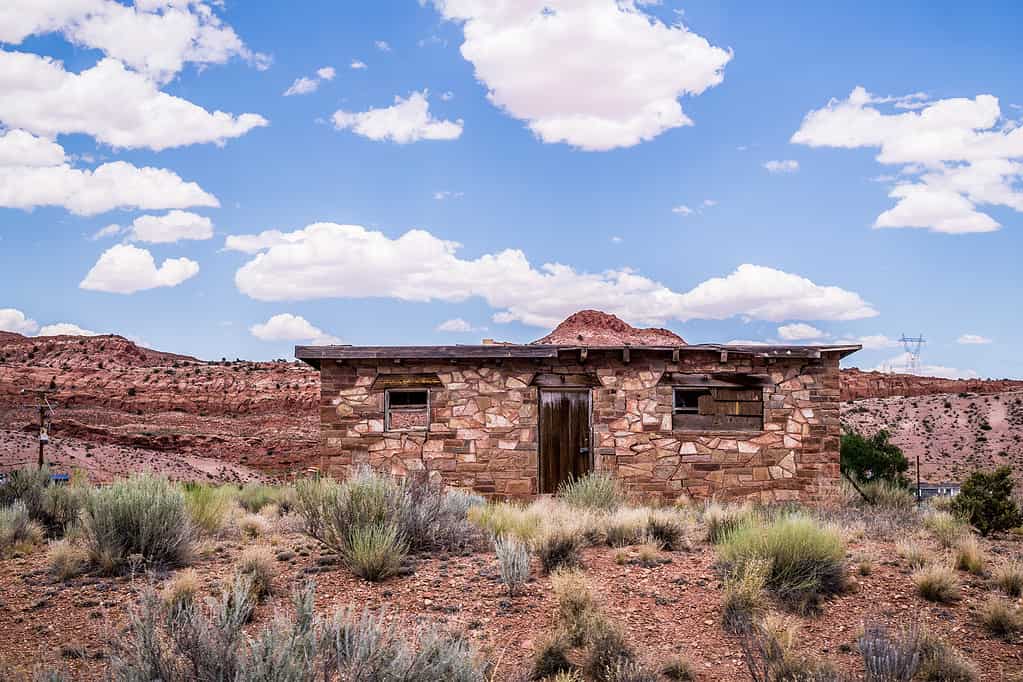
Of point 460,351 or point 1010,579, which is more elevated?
point 460,351

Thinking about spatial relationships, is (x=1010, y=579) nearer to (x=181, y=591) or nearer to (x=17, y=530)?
(x=181, y=591)

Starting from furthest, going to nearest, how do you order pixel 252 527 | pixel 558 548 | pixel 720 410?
pixel 720 410 → pixel 252 527 → pixel 558 548

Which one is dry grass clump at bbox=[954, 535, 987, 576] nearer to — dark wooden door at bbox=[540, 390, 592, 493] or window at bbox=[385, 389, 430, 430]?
dark wooden door at bbox=[540, 390, 592, 493]

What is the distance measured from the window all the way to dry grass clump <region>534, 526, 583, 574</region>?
6.74 m

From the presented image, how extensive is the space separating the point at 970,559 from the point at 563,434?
709cm

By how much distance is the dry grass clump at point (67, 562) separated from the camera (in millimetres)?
Result: 7289

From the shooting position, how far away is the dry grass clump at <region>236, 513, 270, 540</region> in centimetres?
909

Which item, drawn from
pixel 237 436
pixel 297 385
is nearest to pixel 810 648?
pixel 237 436

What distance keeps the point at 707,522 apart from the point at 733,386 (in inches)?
213

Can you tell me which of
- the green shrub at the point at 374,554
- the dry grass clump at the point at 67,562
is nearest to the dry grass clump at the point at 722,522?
the green shrub at the point at 374,554

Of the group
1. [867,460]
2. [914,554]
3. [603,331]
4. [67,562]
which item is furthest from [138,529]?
[603,331]

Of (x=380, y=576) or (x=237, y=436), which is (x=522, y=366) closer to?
(x=380, y=576)

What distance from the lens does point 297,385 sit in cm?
3950

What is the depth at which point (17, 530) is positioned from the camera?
28.6 ft
